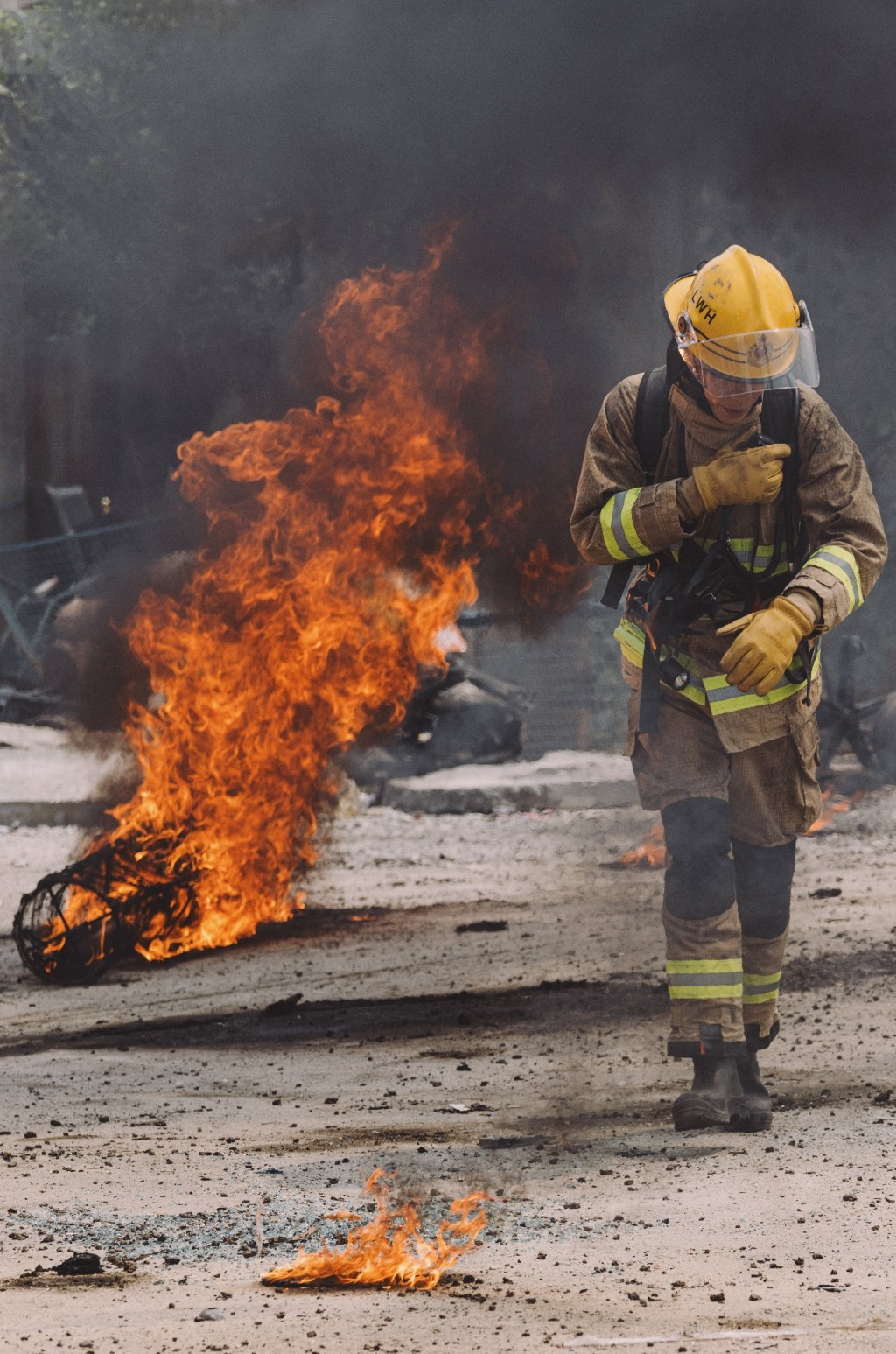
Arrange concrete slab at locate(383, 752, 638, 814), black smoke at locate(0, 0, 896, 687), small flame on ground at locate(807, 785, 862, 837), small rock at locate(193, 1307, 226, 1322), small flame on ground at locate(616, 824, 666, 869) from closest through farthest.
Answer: small rock at locate(193, 1307, 226, 1322) → black smoke at locate(0, 0, 896, 687) → small flame on ground at locate(616, 824, 666, 869) → small flame on ground at locate(807, 785, 862, 837) → concrete slab at locate(383, 752, 638, 814)

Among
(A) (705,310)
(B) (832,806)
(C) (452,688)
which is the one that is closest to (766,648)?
(A) (705,310)

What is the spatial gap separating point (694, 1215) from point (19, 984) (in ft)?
11.6

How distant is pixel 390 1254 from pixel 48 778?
8142mm

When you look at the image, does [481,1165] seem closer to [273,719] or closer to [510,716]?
[273,719]

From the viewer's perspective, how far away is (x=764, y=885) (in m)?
3.86

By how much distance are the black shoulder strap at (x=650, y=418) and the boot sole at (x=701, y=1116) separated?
1.18m

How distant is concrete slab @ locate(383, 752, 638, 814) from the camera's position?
10141mm

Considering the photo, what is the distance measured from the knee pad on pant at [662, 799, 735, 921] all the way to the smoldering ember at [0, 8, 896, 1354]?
0.01m

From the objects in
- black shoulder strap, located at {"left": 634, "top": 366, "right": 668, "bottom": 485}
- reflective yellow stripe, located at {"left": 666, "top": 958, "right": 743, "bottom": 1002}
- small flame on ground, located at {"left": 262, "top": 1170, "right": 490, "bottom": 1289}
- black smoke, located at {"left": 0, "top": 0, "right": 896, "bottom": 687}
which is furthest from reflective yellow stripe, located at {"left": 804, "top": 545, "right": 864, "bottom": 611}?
black smoke, located at {"left": 0, "top": 0, "right": 896, "bottom": 687}

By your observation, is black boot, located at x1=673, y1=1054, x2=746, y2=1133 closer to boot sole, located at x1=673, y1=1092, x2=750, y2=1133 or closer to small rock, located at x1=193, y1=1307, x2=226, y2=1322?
boot sole, located at x1=673, y1=1092, x2=750, y2=1133

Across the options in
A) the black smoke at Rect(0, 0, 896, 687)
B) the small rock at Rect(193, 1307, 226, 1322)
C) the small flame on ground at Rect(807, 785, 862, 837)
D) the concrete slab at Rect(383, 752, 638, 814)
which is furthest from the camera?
the concrete slab at Rect(383, 752, 638, 814)

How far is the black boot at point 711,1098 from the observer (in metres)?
3.57

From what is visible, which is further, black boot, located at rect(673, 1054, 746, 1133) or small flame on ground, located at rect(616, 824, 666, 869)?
small flame on ground, located at rect(616, 824, 666, 869)

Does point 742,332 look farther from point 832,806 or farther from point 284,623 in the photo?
point 832,806
